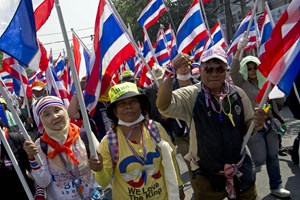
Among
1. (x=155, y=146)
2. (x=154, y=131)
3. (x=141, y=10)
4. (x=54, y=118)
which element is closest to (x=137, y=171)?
(x=155, y=146)

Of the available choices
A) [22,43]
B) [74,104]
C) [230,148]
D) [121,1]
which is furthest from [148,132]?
[121,1]

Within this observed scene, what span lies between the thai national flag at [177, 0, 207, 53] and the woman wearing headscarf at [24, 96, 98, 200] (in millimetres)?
3658

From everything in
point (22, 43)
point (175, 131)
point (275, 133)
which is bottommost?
point (275, 133)

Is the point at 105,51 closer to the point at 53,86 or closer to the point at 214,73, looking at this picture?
the point at 214,73

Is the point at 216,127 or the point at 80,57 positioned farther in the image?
the point at 80,57

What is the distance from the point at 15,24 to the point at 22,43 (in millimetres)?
144

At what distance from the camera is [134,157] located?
2.65 meters

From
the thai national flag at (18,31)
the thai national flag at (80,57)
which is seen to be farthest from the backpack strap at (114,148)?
the thai national flag at (80,57)

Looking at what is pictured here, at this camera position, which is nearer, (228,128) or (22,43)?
(22,43)

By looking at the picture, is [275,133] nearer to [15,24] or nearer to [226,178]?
[226,178]

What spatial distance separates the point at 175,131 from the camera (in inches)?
181

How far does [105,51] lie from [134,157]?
1276mm

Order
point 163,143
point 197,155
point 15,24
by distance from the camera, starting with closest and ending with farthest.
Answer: point 15,24 → point 163,143 → point 197,155

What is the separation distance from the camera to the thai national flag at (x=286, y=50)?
2.36 metres
